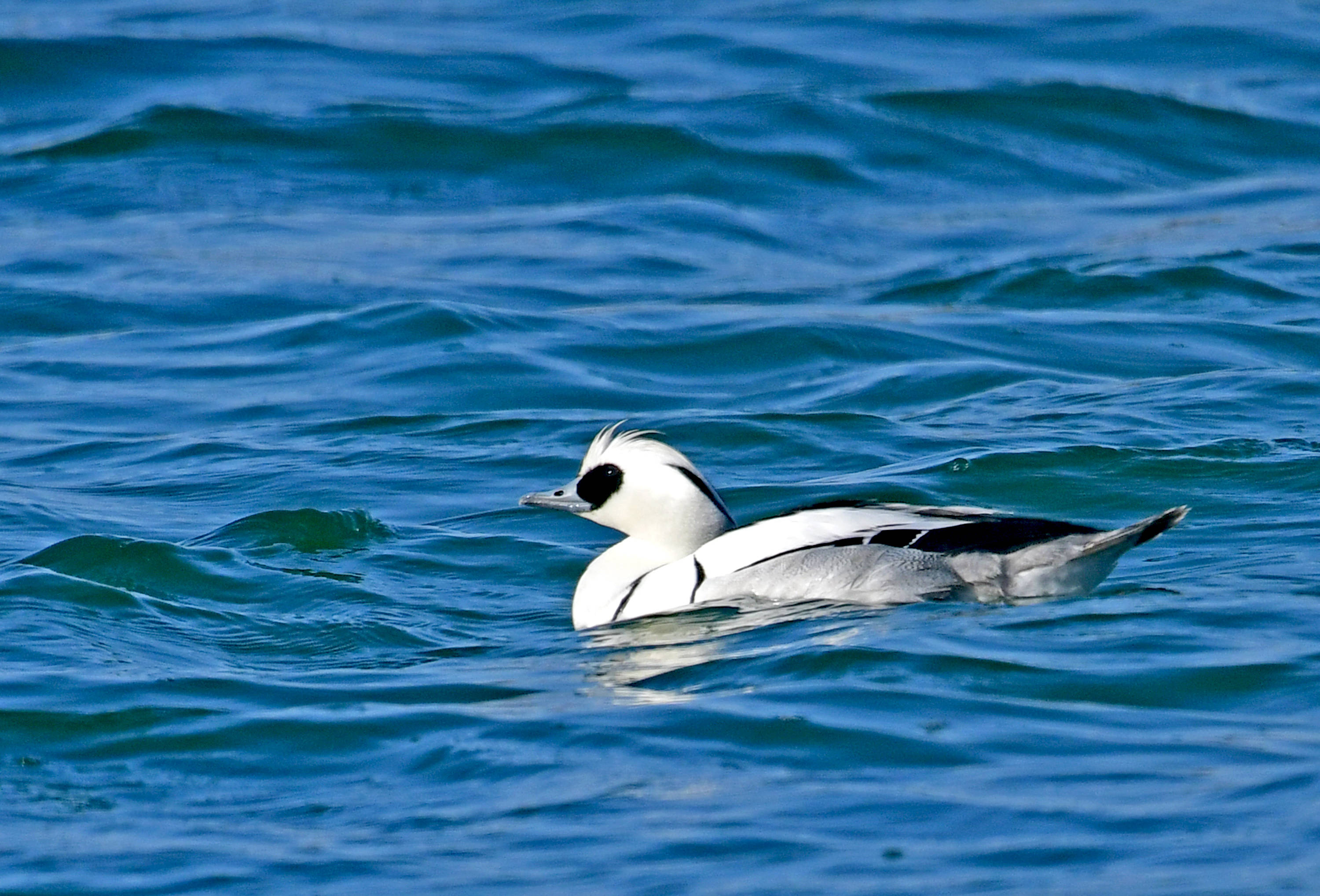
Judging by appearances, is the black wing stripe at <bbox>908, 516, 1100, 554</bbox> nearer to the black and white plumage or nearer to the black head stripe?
the black and white plumage

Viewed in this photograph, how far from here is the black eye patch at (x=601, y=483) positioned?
26.6 feet

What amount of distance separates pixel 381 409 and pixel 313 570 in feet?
9.80

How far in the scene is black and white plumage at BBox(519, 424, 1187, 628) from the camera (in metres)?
7.57

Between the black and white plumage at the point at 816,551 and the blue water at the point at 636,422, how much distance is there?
0.51ft

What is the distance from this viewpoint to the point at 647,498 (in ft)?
26.5

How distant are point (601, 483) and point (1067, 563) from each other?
5.80ft

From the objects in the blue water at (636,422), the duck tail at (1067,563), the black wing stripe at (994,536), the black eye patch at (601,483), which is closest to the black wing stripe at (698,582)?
the blue water at (636,422)

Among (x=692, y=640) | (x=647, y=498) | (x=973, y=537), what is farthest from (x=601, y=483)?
(x=973, y=537)

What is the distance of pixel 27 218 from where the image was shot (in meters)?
16.5

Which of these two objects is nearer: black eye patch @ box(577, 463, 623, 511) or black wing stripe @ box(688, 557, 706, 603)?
black wing stripe @ box(688, 557, 706, 603)

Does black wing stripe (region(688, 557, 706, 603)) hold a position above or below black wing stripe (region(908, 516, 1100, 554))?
below

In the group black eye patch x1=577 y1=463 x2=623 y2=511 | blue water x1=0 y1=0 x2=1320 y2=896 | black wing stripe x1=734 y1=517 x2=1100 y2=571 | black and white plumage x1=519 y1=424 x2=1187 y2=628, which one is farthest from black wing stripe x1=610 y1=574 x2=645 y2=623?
black wing stripe x1=734 y1=517 x2=1100 y2=571

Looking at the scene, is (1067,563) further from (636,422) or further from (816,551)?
(636,422)

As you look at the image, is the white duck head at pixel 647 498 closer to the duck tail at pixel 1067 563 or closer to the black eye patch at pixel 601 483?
the black eye patch at pixel 601 483
